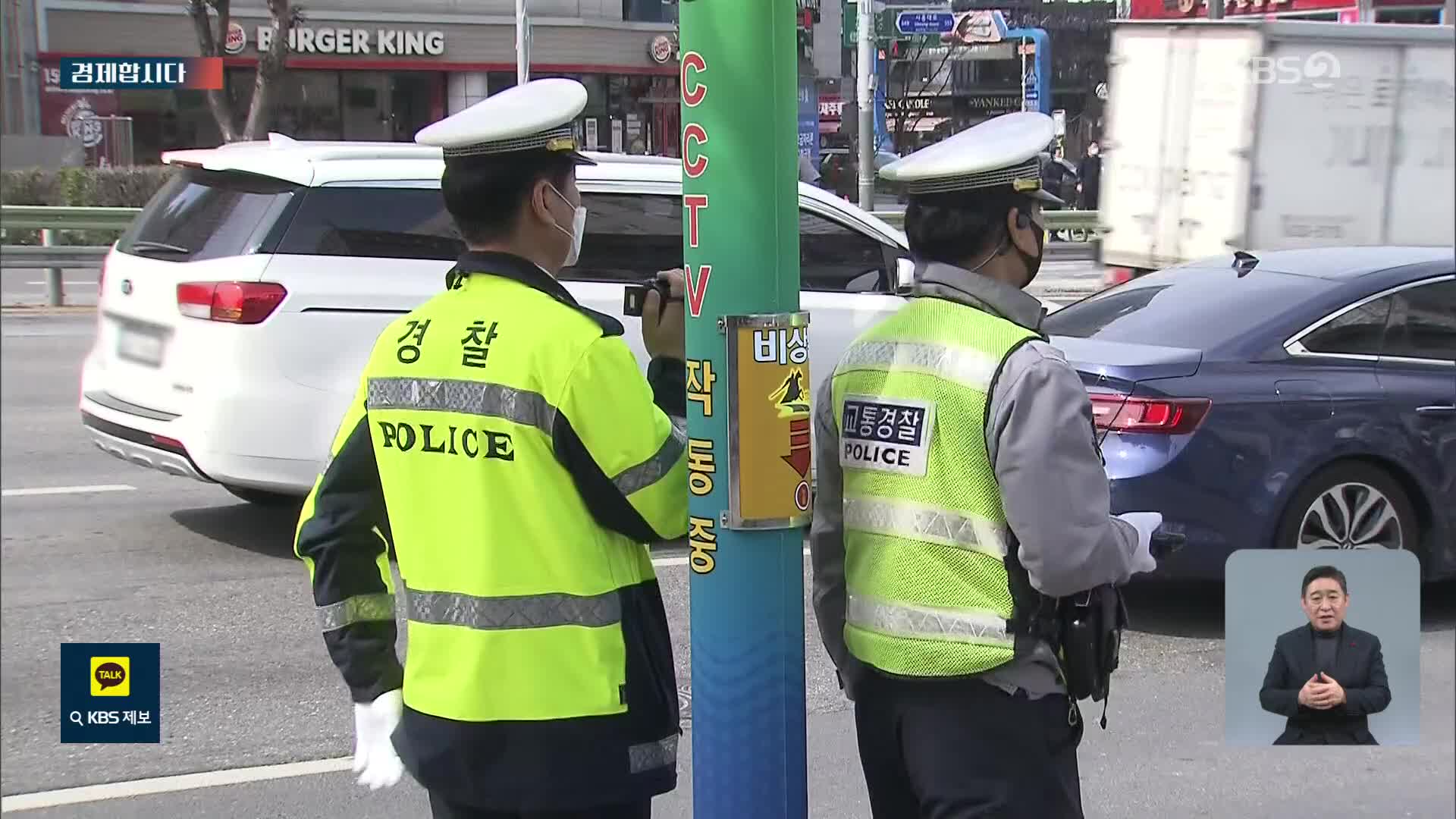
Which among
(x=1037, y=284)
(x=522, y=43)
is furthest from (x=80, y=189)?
(x=1037, y=284)

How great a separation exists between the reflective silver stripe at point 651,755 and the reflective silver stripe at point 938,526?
18.5 inches

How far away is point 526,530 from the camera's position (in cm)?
233

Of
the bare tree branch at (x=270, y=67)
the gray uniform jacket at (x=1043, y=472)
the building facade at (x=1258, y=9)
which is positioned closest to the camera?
the gray uniform jacket at (x=1043, y=472)

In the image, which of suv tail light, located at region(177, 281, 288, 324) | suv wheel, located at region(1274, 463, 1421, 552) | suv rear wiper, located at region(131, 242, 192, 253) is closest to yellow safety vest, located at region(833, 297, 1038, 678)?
suv wheel, located at region(1274, 463, 1421, 552)

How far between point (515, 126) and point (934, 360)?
731 mm

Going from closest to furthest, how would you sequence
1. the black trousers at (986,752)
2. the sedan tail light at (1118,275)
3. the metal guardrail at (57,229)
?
the black trousers at (986,752), the metal guardrail at (57,229), the sedan tail light at (1118,275)

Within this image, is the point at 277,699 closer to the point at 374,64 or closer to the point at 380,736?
the point at 380,736

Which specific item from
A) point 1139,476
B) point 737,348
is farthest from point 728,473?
point 1139,476

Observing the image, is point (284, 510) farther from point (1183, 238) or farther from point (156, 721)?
point (1183, 238)

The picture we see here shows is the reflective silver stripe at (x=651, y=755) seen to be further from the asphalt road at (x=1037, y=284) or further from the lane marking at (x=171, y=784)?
the asphalt road at (x=1037, y=284)

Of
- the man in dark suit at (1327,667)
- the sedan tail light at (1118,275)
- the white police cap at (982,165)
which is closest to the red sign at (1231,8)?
the sedan tail light at (1118,275)

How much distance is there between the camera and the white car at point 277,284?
7055 mm

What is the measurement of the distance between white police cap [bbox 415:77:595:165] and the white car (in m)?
4.58

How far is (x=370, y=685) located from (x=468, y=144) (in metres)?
0.90
